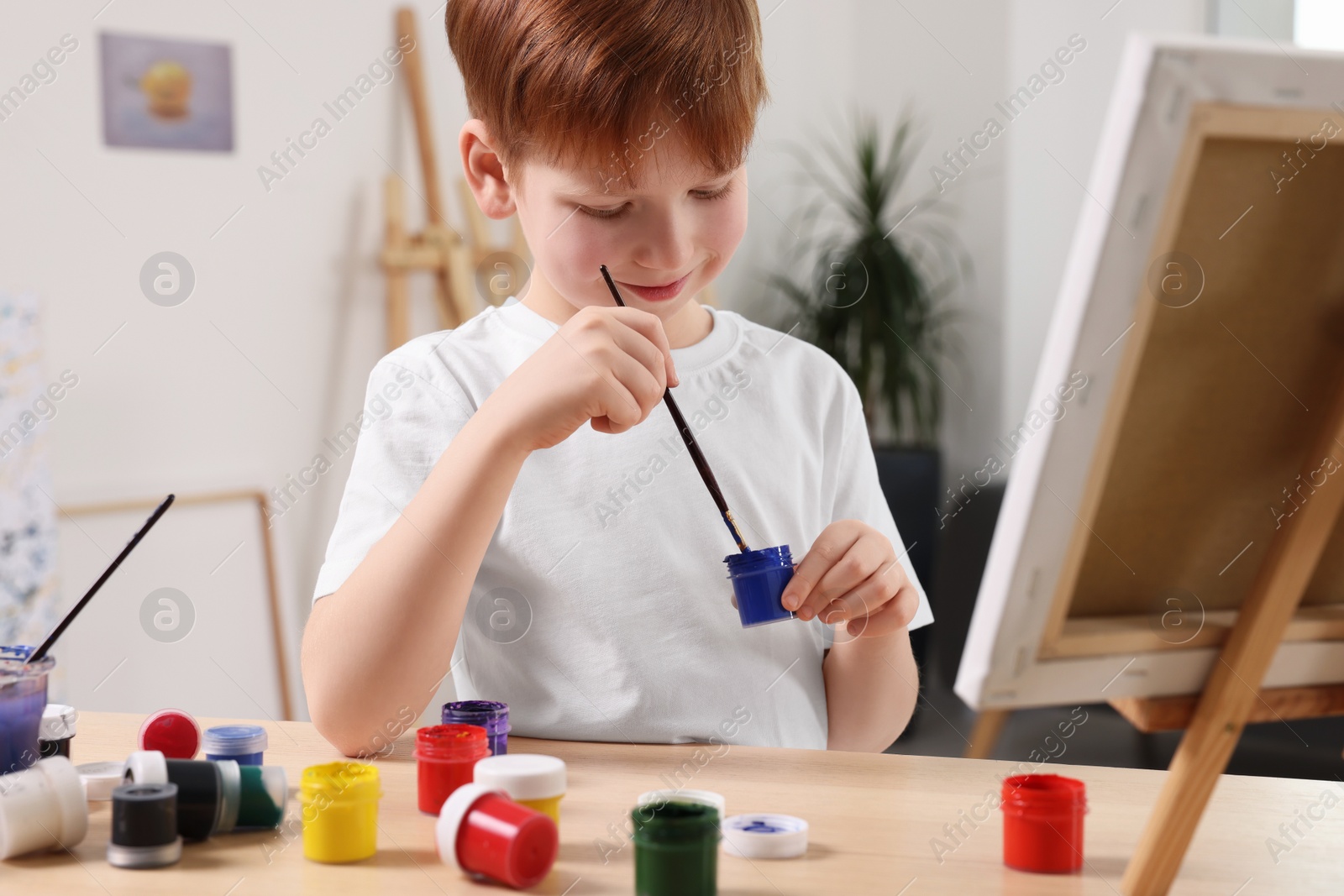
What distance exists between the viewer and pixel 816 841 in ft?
2.29

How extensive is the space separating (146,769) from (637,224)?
1.80 feet

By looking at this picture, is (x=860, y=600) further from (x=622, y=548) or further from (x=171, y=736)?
(x=171, y=736)

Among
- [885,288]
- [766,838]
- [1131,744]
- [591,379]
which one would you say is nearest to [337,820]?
[766,838]

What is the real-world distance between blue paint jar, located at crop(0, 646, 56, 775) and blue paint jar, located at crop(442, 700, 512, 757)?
273mm

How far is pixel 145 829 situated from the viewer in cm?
66

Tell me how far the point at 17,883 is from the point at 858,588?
589 millimetres

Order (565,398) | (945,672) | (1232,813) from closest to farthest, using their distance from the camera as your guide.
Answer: (1232,813) → (565,398) → (945,672)

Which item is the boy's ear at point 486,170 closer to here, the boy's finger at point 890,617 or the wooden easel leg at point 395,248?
the boy's finger at point 890,617

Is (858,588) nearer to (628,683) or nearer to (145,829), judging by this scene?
(628,683)

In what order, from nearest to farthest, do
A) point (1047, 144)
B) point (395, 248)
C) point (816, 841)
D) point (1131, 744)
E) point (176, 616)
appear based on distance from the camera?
1. point (816, 841)
2. point (1131, 744)
3. point (176, 616)
4. point (395, 248)
5. point (1047, 144)

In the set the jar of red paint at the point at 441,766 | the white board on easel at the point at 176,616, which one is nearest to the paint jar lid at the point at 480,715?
the jar of red paint at the point at 441,766

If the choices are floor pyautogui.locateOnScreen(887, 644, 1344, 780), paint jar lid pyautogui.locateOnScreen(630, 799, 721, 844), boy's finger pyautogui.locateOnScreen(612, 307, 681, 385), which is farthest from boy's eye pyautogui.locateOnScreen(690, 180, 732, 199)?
floor pyautogui.locateOnScreen(887, 644, 1344, 780)

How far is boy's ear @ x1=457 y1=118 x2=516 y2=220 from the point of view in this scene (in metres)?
1.07

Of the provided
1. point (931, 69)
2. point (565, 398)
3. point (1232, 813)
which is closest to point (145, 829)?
point (565, 398)
